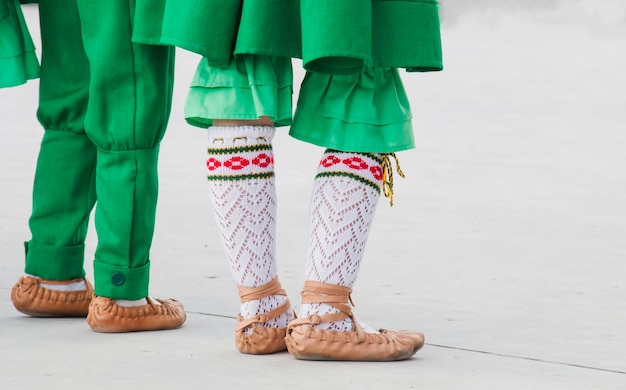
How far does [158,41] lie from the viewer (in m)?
2.11

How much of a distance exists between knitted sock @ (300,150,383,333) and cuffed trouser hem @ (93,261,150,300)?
38 cm

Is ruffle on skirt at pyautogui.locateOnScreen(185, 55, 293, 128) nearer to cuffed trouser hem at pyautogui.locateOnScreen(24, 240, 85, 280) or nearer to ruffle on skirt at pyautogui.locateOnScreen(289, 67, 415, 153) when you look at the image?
ruffle on skirt at pyautogui.locateOnScreen(289, 67, 415, 153)

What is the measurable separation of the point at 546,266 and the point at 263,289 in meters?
1.17

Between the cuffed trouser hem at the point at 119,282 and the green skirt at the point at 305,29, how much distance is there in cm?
45

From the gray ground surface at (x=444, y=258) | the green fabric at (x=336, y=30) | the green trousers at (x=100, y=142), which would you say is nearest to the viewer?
the green fabric at (x=336, y=30)

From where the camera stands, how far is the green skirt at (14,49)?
2.31 metres

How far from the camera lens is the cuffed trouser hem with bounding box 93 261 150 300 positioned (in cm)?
226

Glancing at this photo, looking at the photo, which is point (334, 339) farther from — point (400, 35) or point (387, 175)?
point (400, 35)

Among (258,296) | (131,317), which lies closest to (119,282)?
(131,317)

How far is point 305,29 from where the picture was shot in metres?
1.92

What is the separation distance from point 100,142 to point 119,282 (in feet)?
0.82

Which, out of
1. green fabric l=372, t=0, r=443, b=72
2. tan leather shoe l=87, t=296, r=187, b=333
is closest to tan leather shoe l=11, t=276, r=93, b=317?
tan leather shoe l=87, t=296, r=187, b=333

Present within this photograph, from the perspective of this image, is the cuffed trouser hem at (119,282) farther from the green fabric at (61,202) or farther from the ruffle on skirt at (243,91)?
the ruffle on skirt at (243,91)

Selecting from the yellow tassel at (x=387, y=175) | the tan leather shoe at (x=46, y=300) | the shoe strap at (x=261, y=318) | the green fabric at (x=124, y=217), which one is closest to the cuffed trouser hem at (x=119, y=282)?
the green fabric at (x=124, y=217)
